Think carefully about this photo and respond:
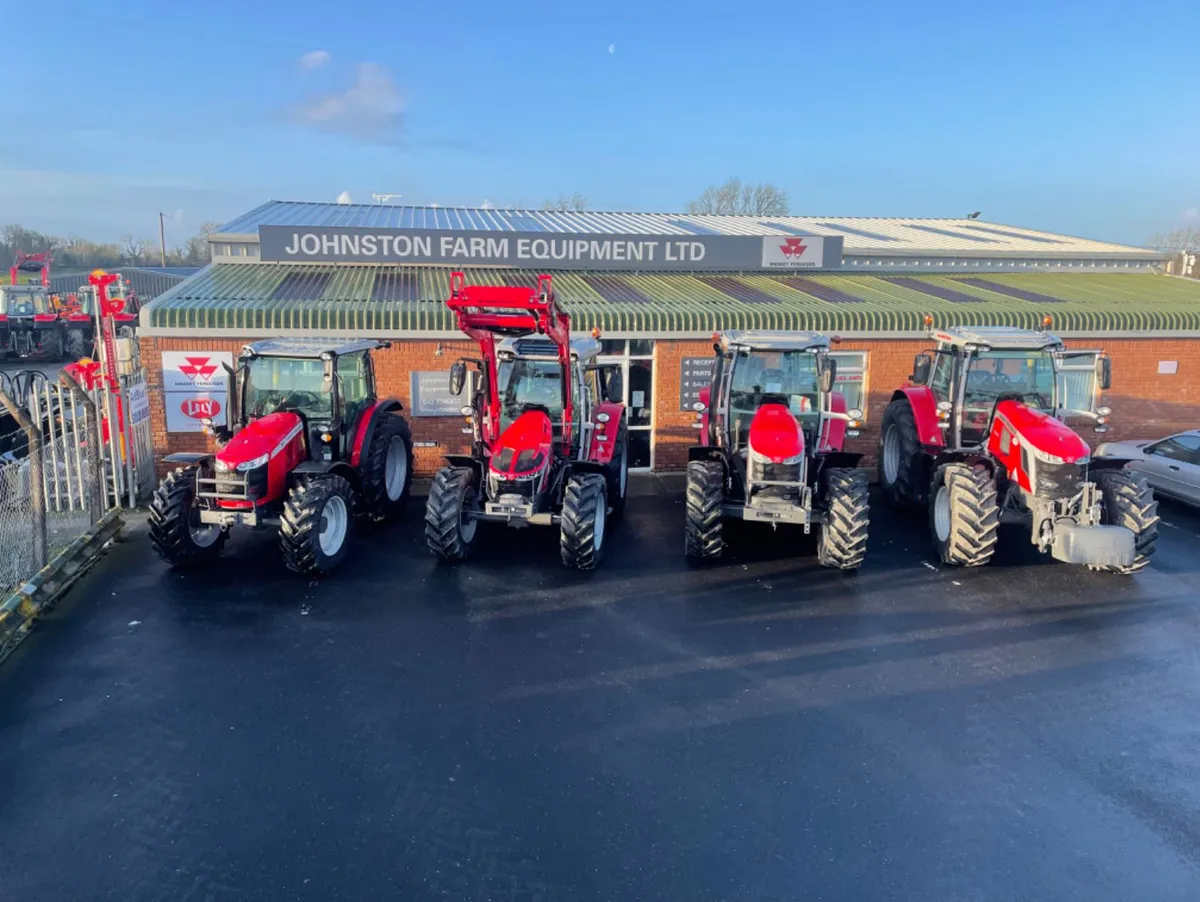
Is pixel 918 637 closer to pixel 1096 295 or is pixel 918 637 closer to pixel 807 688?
pixel 807 688

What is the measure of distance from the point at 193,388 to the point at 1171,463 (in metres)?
13.5

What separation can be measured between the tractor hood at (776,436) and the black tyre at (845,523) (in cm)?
57

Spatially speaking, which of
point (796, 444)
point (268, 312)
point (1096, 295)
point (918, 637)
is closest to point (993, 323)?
point (1096, 295)

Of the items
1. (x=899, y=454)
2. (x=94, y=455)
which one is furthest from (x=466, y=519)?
(x=899, y=454)

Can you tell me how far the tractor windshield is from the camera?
9.25m

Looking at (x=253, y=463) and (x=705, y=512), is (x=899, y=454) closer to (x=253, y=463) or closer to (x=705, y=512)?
(x=705, y=512)

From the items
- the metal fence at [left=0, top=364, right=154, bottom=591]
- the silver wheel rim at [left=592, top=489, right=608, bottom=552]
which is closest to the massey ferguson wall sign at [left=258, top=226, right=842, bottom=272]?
the metal fence at [left=0, top=364, right=154, bottom=591]

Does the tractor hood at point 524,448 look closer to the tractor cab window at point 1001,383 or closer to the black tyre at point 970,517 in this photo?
the black tyre at point 970,517

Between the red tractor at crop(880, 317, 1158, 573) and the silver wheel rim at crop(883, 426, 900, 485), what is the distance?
1.44ft

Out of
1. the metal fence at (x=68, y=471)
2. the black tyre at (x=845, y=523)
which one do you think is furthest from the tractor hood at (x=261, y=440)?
the black tyre at (x=845, y=523)

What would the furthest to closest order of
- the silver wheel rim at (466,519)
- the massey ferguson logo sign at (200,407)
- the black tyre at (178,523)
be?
the massey ferguson logo sign at (200,407)
the silver wheel rim at (466,519)
the black tyre at (178,523)

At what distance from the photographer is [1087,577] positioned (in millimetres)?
8531

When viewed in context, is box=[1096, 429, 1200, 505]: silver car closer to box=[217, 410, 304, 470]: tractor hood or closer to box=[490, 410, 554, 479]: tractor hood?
box=[490, 410, 554, 479]: tractor hood

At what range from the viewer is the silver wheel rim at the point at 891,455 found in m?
11.4
